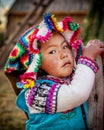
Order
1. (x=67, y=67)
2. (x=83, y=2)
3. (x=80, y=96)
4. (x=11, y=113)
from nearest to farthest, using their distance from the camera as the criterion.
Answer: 1. (x=80, y=96)
2. (x=67, y=67)
3. (x=11, y=113)
4. (x=83, y=2)

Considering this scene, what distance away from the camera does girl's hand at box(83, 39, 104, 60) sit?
2426 mm

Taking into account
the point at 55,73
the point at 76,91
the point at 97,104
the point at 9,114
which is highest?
the point at 55,73

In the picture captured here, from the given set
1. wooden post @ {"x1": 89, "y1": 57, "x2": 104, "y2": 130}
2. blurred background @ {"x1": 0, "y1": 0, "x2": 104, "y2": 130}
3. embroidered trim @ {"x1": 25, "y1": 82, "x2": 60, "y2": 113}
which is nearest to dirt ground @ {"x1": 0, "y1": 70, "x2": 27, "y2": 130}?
blurred background @ {"x1": 0, "y1": 0, "x2": 104, "y2": 130}

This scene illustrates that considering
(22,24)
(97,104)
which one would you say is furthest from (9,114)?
(97,104)

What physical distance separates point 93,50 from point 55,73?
11.1 inches

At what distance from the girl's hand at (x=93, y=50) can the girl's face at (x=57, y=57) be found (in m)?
0.11

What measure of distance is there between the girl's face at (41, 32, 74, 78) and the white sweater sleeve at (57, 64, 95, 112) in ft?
0.44

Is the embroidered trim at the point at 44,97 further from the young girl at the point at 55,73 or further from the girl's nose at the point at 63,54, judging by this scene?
the girl's nose at the point at 63,54

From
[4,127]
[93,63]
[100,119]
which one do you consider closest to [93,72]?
[93,63]

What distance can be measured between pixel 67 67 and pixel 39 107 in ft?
1.01

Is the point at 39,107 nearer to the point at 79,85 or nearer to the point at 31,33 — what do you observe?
the point at 79,85

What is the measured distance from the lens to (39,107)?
2357mm

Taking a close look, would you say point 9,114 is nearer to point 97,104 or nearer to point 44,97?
point 97,104

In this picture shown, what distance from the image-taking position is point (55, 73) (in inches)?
97.9
